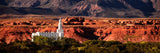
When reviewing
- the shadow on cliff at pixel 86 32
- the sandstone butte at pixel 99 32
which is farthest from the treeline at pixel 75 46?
the shadow on cliff at pixel 86 32

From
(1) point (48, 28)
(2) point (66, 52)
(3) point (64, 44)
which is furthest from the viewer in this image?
(1) point (48, 28)

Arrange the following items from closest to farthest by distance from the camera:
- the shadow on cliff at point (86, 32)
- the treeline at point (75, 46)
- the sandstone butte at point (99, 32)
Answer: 1. the treeline at point (75, 46)
2. the sandstone butte at point (99, 32)
3. the shadow on cliff at point (86, 32)

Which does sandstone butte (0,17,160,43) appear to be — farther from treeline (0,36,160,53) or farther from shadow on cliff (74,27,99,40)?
treeline (0,36,160,53)

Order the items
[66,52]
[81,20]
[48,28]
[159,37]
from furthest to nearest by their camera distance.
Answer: [81,20], [48,28], [159,37], [66,52]

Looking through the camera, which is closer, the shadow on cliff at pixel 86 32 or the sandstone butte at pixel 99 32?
the sandstone butte at pixel 99 32

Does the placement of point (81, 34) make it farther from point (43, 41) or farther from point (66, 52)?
point (66, 52)

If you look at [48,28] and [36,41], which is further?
[48,28]

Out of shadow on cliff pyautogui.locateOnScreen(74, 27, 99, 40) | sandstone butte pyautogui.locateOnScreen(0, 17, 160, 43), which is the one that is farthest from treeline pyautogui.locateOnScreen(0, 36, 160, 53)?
shadow on cliff pyautogui.locateOnScreen(74, 27, 99, 40)

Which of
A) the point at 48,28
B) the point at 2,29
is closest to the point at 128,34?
the point at 48,28

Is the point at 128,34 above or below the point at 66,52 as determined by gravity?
below

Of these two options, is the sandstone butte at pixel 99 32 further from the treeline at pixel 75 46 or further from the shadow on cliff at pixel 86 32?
the treeline at pixel 75 46
